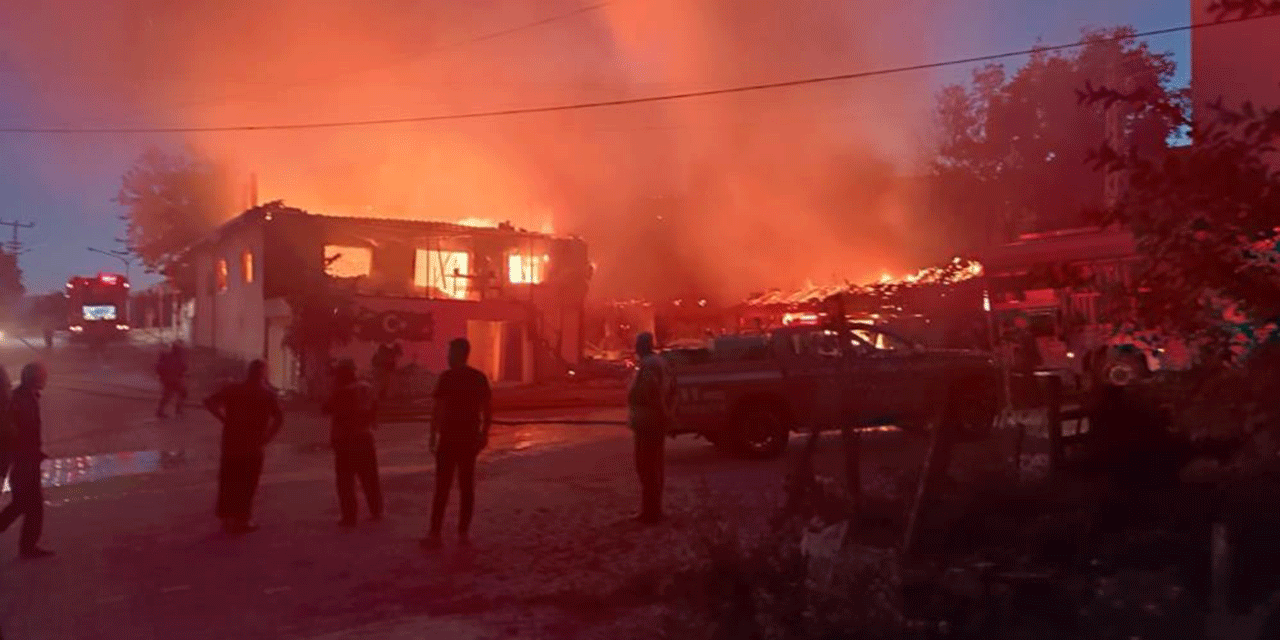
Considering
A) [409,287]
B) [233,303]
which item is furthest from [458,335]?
[233,303]

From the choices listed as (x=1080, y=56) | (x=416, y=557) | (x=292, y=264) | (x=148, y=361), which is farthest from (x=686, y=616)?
(x=1080, y=56)

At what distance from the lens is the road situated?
627 centimetres

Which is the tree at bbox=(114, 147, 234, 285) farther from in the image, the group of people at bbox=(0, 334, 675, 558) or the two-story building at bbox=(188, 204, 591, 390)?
the group of people at bbox=(0, 334, 675, 558)

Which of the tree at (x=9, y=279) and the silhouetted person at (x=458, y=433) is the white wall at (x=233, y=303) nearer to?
the silhouetted person at (x=458, y=433)

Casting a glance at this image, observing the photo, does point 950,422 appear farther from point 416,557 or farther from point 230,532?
point 230,532

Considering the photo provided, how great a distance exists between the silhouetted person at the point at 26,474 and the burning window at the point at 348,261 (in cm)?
1951

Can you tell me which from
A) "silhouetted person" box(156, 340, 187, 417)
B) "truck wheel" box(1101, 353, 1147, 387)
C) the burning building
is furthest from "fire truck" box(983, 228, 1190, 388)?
"silhouetted person" box(156, 340, 187, 417)

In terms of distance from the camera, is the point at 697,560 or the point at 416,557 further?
the point at 416,557

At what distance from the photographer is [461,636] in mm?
5871

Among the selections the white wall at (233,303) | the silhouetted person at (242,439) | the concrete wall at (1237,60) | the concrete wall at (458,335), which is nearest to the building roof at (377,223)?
the white wall at (233,303)

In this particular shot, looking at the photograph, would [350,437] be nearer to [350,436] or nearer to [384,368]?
[350,436]

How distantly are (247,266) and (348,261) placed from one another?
305 centimetres

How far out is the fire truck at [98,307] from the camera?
42406mm

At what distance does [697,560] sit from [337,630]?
213cm
